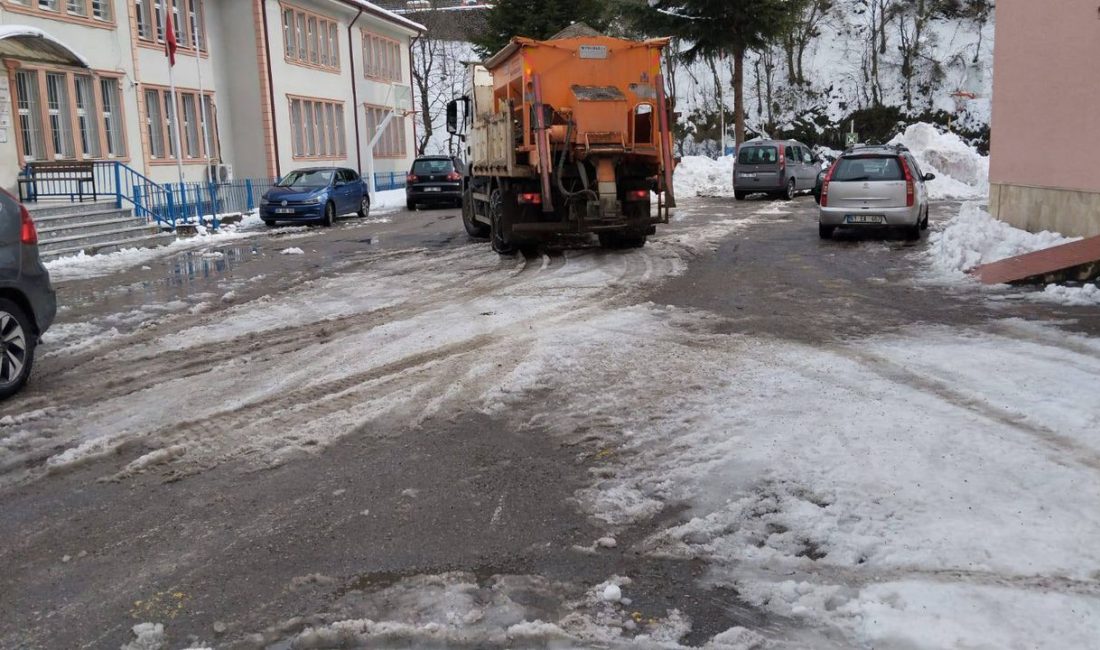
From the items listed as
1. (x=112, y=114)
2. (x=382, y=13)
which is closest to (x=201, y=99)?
(x=112, y=114)

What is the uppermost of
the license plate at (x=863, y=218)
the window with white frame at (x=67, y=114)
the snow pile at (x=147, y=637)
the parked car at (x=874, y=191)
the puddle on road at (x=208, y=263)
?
the window with white frame at (x=67, y=114)

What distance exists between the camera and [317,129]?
37.3m

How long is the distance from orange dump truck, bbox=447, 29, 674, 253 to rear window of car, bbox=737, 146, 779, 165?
53.6 ft

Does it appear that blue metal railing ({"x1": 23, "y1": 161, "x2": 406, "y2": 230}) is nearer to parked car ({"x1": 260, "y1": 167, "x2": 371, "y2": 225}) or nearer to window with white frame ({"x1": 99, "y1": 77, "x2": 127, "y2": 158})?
window with white frame ({"x1": 99, "y1": 77, "x2": 127, "y2": 158})

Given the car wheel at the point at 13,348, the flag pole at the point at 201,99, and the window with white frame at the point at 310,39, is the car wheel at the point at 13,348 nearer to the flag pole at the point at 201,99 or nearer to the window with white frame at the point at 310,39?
the flag pole at the point at 201,99

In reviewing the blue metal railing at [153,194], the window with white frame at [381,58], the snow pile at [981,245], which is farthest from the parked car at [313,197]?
the snow pile at [981,245]

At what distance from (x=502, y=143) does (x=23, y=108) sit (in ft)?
44.6

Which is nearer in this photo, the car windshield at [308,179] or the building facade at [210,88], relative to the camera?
the building facade at [210,88]

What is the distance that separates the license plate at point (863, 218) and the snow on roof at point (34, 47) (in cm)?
1728

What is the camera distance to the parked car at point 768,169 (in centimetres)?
3073

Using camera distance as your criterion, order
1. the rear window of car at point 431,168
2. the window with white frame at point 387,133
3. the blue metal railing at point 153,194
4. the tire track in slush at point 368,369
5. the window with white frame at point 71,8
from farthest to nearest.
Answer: the window with white frame at point 387,133, the rear window of car at point 431,168, the blue metal railing at point 153,194, the window with white frame at point 71,8, the tire track in slush at point 368,369

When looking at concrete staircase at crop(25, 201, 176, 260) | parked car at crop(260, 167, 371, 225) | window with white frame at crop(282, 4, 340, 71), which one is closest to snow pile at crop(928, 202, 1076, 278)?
concrete staircase at crop(25, 201, 176, 260)

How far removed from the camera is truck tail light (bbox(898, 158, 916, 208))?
16.5 meters

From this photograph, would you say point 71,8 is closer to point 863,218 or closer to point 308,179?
point 308,179
